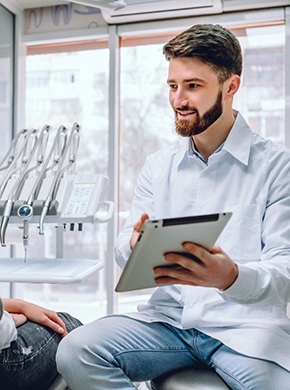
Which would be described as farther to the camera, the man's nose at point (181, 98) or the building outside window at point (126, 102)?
Answer: the building outside window at point (126, 102)

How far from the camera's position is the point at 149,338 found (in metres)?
1.26

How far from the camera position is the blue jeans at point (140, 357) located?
43.5 inches

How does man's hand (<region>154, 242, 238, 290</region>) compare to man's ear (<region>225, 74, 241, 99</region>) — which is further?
man's ear (<region>225, 74, 241, 99</region>)

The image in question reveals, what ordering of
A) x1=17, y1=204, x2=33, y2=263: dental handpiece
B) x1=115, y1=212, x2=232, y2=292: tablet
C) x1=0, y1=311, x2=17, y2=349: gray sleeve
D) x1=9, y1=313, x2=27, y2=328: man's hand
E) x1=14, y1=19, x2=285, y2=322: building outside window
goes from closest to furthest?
x1=115, y1=212, x2=232, y2=292: tablet < x1=0, y1=311, x2=17, y2=349: gray sleeve < x1=9, y1=313, x2=27, y2=328: man's hand < x1=17, y1=204, x2=33, y2=263: dental handpiece < x1=14, y1=19, x2=285, y2=322: building outside window

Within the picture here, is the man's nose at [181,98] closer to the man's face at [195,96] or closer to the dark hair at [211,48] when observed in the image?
the man's face at [195,96]

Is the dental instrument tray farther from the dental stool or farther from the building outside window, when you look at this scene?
the building outside window

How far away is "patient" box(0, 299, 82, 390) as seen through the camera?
1099mm

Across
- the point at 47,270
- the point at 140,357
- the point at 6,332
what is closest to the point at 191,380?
the point at 140,357

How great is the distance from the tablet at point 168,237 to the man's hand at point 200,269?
16mm

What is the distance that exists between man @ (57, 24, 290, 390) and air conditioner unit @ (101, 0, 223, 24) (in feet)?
3.86

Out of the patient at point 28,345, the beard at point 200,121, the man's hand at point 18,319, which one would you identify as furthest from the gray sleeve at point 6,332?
the beard at point 200,121

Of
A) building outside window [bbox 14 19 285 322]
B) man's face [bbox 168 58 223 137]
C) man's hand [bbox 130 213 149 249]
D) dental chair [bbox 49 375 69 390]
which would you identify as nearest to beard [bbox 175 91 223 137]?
man's face [bbox 168 58 223 137]

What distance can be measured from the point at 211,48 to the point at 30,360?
3.40 ft

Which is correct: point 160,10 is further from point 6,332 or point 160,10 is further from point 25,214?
point 6,332
